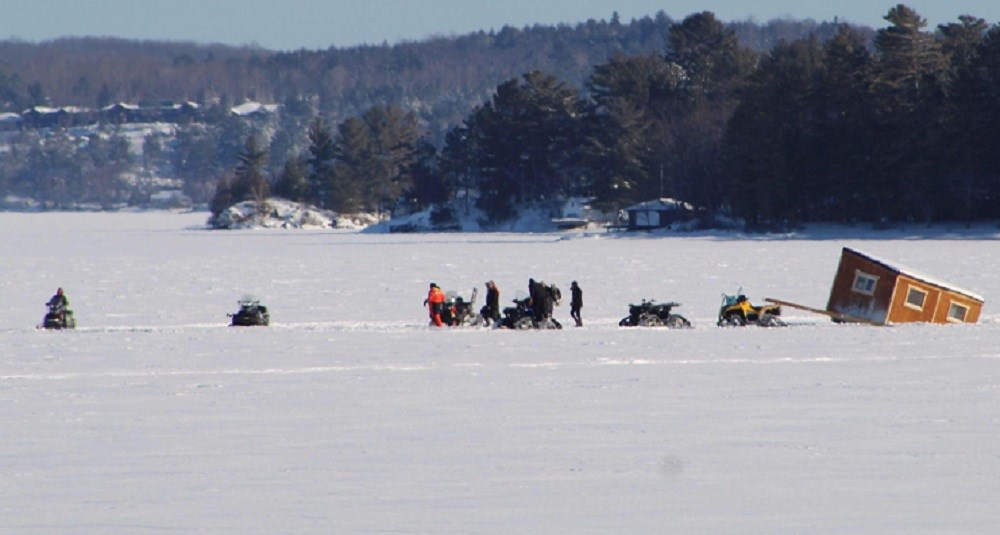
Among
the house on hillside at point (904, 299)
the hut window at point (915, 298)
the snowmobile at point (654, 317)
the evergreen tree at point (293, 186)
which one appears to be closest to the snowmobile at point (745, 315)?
the snowmobile at point (654, 317)

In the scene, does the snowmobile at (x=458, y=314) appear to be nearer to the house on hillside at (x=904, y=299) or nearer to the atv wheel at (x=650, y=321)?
the atv wheel at (x=650, y=321)

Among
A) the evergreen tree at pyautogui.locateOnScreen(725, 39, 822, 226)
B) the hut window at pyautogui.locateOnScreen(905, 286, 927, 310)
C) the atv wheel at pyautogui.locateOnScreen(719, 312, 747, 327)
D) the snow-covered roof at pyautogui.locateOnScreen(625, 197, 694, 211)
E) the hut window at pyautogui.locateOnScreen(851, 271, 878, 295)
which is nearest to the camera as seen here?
the atv wheel at pyautogui.locateOnScreen(719, 312, 747, 327)

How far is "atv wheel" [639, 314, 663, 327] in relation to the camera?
32.3m

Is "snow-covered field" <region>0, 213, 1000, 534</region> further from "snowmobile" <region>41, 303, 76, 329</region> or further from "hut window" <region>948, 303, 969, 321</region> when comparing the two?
"hut window" <region>948, 303, 969, 321</region>

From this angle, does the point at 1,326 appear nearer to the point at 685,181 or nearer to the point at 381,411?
the point at 381,411

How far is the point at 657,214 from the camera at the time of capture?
12131 cm

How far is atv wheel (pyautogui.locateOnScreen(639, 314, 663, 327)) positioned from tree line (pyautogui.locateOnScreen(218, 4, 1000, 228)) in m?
69.1

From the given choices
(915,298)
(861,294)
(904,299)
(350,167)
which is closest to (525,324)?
(861,294)

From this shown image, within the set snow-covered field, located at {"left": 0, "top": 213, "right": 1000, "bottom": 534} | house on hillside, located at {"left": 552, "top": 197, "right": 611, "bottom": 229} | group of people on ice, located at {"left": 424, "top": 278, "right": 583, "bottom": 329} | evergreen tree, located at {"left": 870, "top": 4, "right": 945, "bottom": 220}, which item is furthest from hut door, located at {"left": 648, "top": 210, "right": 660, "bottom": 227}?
group of people on ice, located at {"left": 424, "top": 278, "right": 583, "bottom": 329}

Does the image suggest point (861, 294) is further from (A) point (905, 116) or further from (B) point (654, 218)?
(B) point (654, 218)

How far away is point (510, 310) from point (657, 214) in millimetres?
89489

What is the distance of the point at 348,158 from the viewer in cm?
17462

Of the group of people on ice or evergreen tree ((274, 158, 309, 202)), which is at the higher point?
the group of people on ice

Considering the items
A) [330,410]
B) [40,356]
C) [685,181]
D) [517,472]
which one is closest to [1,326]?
[40,356]
